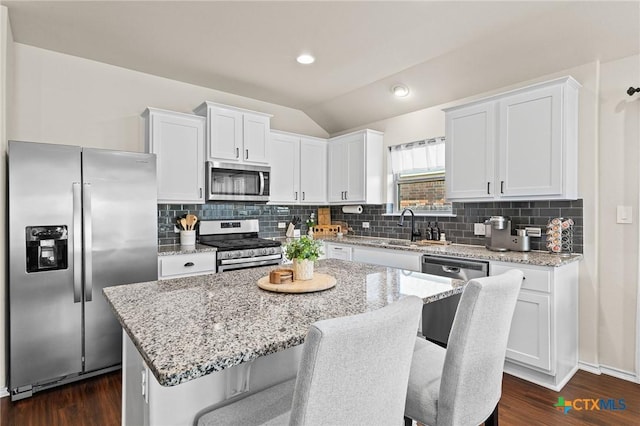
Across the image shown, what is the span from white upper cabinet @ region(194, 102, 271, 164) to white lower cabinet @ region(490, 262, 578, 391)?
8.64 feet

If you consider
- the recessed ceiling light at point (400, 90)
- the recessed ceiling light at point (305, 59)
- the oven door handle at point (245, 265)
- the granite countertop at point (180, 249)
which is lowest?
the oven door handle at point (245, 265)

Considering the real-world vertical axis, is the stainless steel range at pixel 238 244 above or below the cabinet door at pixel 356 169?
below

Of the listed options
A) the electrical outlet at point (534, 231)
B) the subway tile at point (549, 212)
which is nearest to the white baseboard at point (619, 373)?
the electrical outlet at point (534, 231)

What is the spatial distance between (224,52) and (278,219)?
214 centimetres

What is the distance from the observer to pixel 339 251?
425 centimetres

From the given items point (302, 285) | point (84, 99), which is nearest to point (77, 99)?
point (84, 99)

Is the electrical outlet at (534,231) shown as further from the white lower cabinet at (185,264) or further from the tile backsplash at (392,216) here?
the white lower cabinet at (185,264)

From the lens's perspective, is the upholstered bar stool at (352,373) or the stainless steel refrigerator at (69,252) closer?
the upholstered bar stool at (352,373)

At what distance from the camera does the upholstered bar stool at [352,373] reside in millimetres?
827

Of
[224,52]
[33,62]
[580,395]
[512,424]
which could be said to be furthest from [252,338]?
[33,62]

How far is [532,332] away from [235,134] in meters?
3.21

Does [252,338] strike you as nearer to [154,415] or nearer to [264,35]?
[154,415]

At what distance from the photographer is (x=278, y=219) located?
15.2 ft

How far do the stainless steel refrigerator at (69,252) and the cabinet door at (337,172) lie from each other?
2.39 metres
